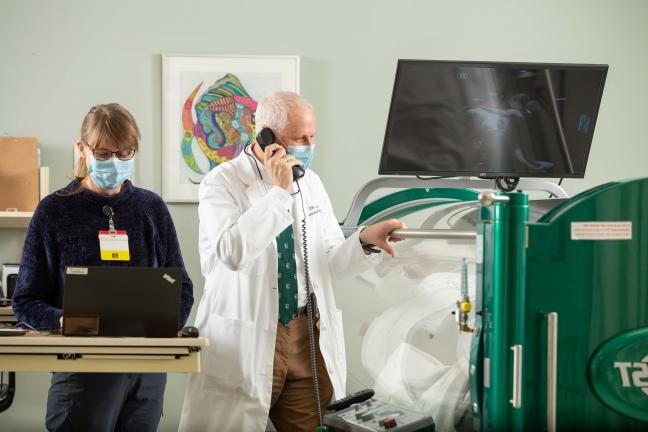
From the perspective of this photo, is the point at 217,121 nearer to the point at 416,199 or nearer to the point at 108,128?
the point at 416,199

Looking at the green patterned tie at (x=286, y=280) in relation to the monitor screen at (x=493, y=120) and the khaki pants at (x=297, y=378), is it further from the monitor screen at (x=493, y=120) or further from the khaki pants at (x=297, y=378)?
the monitor screen at (x=493, y=120)

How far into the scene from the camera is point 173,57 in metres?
3.27

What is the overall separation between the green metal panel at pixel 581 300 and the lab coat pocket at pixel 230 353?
0.96 metres

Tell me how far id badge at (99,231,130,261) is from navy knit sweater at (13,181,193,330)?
0.04 feet

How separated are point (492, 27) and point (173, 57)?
1425mm

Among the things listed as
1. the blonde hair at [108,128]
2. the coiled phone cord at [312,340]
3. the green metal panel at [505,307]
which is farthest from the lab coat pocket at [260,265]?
the green metal panel at [505,307]

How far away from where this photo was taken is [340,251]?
2.13 m

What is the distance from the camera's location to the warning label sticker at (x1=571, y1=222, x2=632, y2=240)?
1.24 meters

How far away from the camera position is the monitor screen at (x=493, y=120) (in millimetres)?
2002

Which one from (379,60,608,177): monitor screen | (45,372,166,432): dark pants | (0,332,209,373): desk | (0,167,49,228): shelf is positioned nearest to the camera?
(0,332,209,373): desk

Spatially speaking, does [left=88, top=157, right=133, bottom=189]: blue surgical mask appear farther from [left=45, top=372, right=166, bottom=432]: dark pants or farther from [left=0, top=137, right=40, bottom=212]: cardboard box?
[left=0, top=137, right=40, bottom=212]: cardboard box

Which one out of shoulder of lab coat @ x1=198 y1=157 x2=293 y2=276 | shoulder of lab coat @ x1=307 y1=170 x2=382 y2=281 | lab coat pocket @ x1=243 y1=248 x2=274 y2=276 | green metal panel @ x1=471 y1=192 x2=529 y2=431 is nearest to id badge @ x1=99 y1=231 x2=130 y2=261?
shoulder of lab coat @ x1=198 y1=157 x2=293 y2=276

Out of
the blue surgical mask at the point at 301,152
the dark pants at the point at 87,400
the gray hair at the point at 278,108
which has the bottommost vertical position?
the dark pants at the point at 87,400

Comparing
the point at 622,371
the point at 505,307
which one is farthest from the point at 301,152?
the point at 622,371
